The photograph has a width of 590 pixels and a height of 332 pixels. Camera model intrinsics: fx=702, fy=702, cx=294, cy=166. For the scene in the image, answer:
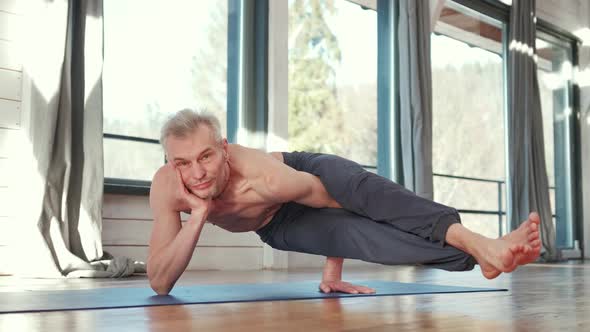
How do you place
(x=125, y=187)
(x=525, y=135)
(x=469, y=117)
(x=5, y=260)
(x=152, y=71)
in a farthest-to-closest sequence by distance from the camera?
(x=525, y=135)
(x=469, y=117)
(x=152, y=71)
(x=125, y=187)
(x=5, y=260)

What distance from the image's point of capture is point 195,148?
193cm

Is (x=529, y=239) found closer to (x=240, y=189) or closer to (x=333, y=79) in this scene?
(x=240, y=189)

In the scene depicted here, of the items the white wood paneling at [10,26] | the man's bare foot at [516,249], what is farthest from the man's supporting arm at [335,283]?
the white wood paneling at [10,26]

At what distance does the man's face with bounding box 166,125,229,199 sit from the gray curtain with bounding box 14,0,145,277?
1659 mm

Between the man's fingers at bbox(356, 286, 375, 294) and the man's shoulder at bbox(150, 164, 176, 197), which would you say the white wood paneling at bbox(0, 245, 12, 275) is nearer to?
the man's shoulder at bbox(150, 164, 176, 197)

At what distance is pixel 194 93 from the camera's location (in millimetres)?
4594

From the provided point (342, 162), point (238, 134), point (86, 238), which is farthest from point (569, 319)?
point (238, 134)

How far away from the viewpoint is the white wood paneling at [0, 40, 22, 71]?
3641 mm

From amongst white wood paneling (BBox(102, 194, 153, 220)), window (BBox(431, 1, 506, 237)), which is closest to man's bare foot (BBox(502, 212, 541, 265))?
white wood paneling (BBox(102, 194, 153, 220))

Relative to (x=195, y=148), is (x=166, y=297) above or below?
below

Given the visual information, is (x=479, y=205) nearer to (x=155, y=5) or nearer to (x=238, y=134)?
(x=238, y=134)

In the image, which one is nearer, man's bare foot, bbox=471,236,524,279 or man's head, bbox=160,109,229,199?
man's bare foot, bbox=471,236,524,279

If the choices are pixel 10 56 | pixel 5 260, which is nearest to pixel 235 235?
pixel 5 260

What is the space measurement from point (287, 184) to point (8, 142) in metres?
1.99
